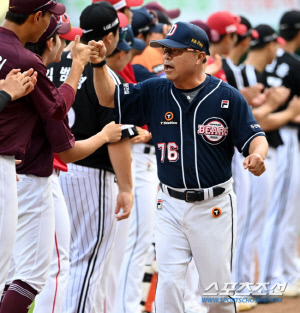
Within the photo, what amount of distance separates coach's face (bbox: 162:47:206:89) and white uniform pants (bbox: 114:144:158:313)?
1.71 meters

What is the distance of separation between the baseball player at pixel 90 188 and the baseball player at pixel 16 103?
3.57 ft

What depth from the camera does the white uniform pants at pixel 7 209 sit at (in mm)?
3391

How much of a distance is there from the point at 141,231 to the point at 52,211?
172 cm

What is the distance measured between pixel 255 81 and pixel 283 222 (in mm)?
1568

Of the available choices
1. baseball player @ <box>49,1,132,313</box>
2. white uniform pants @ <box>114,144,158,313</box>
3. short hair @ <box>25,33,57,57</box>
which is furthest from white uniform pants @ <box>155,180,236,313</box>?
white uniform pants @ <box>114,144,158,313</box>

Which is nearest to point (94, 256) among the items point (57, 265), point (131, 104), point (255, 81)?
point (57, 265)

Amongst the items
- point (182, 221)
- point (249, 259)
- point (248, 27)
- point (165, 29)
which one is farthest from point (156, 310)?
point (248, 27)

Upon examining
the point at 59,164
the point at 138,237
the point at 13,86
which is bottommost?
the point at 138,237

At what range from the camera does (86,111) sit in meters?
4.69

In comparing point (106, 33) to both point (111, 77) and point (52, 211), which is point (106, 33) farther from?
point (52, 211)

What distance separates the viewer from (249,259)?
22.0ft

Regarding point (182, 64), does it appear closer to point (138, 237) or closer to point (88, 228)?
point (88, 228)

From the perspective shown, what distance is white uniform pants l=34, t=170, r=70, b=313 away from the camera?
14.0 ft

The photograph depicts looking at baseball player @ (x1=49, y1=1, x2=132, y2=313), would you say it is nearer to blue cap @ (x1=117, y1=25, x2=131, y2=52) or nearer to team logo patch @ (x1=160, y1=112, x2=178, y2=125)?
blue cap @ (x1=117, y1=25, x2=131, y2=52)
